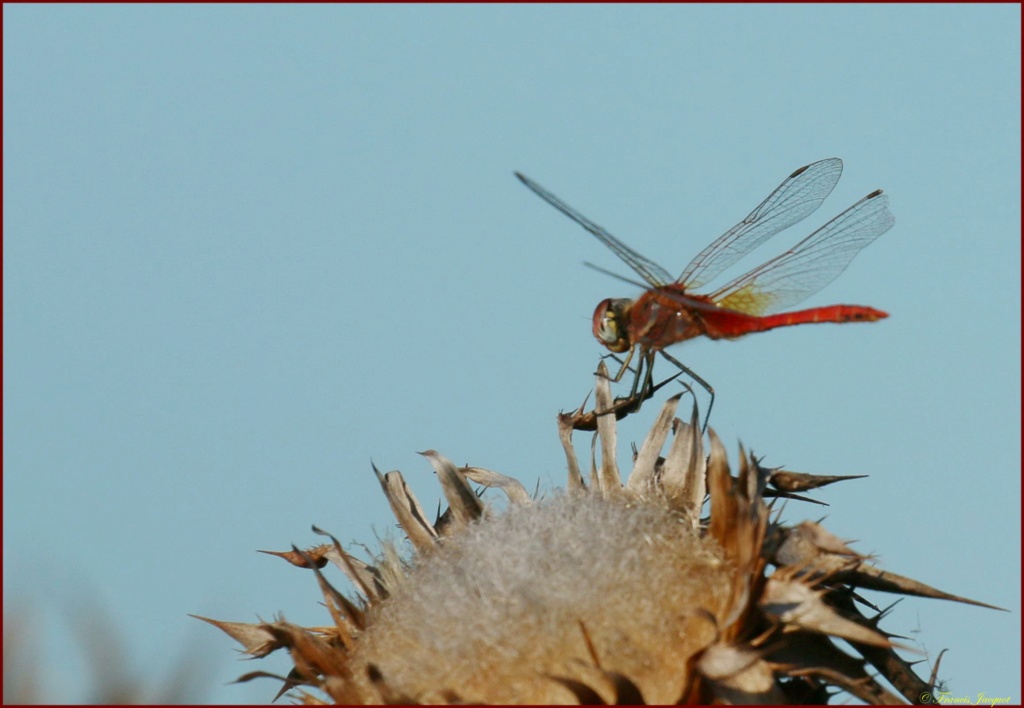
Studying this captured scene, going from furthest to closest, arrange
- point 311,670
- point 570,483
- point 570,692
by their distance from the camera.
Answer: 1. point 570,483
2. point 311,670
3. point 570,692

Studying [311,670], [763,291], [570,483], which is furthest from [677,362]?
[311,670]

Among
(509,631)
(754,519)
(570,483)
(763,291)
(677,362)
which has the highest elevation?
(763,291)

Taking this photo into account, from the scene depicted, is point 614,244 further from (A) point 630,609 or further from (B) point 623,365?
(A) point 630,609

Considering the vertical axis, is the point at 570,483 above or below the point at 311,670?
above

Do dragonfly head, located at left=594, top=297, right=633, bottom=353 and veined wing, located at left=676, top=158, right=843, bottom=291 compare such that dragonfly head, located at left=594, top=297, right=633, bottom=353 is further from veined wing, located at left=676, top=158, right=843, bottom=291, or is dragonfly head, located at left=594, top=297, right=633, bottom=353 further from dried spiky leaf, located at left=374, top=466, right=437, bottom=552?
dried spiky leaf, located at left=374, top=466, right=437, bottom=552

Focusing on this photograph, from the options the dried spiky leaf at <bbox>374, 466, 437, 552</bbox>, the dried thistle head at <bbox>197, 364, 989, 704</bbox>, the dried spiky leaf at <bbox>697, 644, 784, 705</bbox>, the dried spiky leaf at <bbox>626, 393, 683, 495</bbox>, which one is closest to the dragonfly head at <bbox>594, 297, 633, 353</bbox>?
the dried spiky leaf at <bbox>626, 393, 683, 495</bbox>

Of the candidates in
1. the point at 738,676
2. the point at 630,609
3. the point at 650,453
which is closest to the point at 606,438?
the point at 650,453

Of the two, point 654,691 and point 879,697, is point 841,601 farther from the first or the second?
point 654,691
